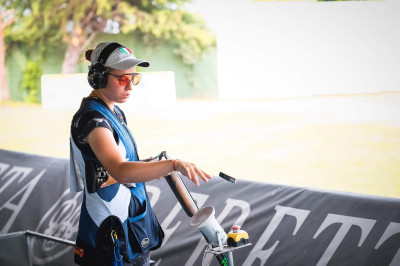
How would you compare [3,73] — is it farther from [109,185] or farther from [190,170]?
[190,170]

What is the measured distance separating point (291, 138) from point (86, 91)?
1.83 meters

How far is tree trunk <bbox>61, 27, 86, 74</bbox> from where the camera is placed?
4832mm

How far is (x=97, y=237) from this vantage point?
2078 mm

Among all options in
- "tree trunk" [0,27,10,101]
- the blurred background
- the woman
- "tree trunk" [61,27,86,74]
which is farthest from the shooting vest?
"tree trunk" [0,27,10,101]

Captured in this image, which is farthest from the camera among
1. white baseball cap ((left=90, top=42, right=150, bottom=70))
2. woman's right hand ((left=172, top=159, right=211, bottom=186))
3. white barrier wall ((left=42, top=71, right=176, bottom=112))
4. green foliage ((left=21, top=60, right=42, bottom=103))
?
green foliage ((left=21, top=60, right=42, bottom=103))

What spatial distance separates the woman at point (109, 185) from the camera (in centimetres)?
200

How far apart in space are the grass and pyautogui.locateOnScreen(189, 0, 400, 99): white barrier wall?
88 mm

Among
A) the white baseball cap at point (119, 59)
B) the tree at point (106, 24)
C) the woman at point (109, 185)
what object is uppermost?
the tree at point (106, 24)

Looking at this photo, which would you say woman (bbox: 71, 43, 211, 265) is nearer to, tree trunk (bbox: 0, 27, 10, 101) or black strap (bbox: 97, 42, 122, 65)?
black strap (bbox: 97, 42, 122, 65)

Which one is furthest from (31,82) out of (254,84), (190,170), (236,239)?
(190,170)

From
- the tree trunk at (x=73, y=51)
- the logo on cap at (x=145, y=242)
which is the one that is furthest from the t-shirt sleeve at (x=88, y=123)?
the tree trunk at (x=73, y=51)

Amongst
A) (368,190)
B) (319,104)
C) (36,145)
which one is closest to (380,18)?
(319,104)

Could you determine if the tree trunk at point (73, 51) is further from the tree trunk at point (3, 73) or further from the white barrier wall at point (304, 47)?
the white barrier wall at point (304, 47)

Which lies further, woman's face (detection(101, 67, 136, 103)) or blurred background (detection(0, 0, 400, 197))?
blurred background (detection(0, 0, 400, 197))
